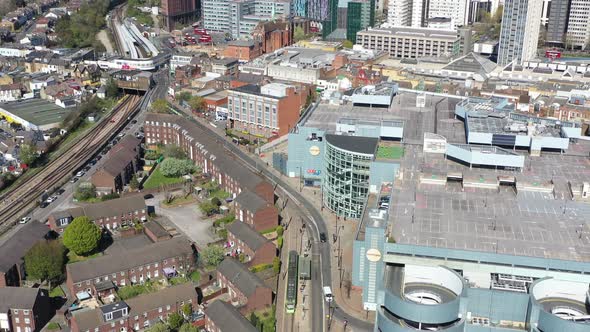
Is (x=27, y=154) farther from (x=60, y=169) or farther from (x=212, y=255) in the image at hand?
(x=212, y=255)

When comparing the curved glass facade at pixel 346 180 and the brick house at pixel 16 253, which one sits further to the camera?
the curved glass facade at pixel 346 180

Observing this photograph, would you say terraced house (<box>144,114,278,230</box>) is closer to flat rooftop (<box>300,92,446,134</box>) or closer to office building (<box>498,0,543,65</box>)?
flat rooftop (<box>300,92,446,134</box>)

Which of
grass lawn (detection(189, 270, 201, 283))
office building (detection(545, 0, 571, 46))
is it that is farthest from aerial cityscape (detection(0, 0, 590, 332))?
office building (detection(545, 0, 571, 46))

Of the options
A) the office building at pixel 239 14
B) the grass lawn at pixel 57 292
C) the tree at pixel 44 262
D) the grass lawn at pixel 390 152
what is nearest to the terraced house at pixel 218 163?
the grass lawn at pixel 390 152

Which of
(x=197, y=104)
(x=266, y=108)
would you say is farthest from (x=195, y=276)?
(x=197, y=104)

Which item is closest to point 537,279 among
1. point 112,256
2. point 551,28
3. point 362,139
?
point 362,139

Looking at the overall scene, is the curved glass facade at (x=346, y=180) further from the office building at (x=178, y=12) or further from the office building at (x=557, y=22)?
the office building at (x=178, y=12)

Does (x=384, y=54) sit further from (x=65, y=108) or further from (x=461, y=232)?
(x=461, y=232)
